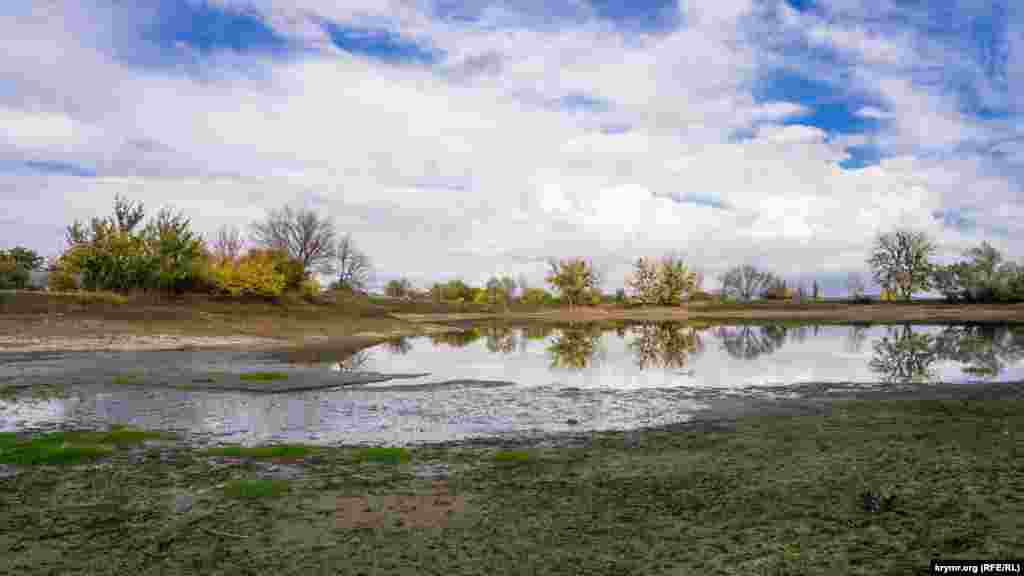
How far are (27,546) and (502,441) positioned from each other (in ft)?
23.4

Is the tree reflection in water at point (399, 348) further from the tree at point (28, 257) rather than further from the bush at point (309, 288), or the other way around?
the tree at point (28, 257)

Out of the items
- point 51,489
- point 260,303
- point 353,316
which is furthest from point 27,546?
point 260,303

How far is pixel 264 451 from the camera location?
10.9 metres

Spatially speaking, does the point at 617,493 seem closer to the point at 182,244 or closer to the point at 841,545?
the point at 841,545

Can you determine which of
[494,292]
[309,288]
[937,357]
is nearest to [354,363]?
[937,357]

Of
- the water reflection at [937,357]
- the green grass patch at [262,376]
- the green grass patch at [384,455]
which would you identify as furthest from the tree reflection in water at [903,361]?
the green grass patch at [262,376]

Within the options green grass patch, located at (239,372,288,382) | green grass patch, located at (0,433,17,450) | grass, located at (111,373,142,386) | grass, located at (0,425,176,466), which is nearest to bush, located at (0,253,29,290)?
grass, located at (111,373,142,386)

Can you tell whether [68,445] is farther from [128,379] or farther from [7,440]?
[128,379]

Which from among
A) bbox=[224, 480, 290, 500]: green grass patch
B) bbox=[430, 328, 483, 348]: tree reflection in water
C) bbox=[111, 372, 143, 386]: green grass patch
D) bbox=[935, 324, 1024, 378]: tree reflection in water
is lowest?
bbox=[430, 328, 483, 348]: tree reflection in water

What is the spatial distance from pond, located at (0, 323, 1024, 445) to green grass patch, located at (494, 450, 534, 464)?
2047mm

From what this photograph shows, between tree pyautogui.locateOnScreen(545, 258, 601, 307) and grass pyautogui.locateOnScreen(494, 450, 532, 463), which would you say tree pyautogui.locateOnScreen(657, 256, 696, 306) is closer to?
tree pyautogui.locateOnScreen(545, 258, 601, 307)

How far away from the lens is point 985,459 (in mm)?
9297

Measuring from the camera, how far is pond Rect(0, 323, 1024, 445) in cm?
1384

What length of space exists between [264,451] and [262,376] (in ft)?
38.8
